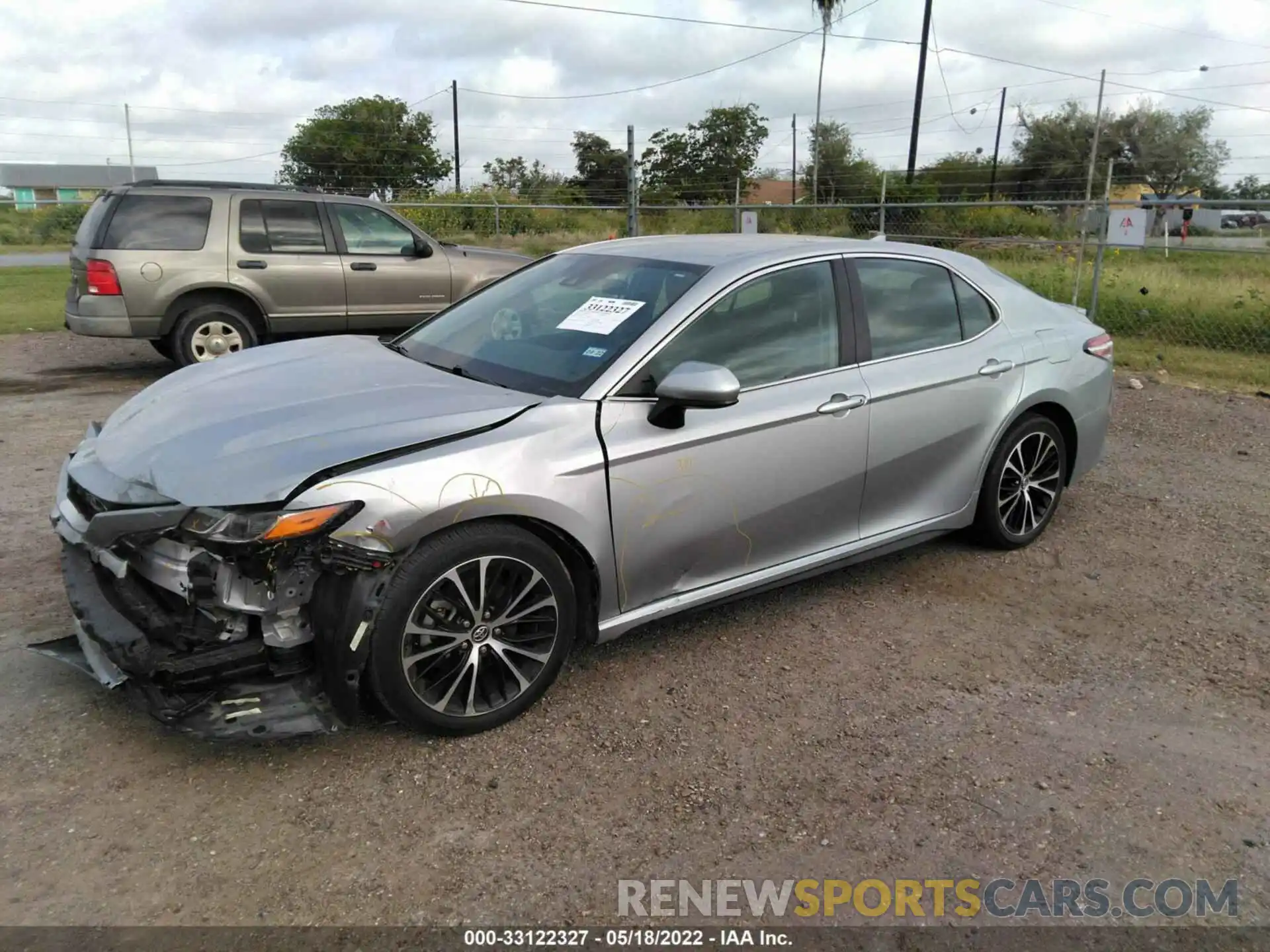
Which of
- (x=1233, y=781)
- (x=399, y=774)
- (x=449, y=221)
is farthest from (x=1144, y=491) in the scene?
(x=449, y=221)

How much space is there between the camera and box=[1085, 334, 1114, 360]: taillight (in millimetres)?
4984

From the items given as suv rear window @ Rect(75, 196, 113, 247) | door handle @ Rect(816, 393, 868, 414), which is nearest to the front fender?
door handle @ Rect(816, 393, 868, 414)

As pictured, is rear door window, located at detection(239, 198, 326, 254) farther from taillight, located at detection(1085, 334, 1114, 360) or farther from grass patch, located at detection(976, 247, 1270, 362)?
grass patch, located at detection(976, 247, 1270, 362)

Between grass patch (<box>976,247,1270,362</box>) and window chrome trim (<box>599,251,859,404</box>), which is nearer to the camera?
window chrome trim (<box>599,251,859,404</box>)

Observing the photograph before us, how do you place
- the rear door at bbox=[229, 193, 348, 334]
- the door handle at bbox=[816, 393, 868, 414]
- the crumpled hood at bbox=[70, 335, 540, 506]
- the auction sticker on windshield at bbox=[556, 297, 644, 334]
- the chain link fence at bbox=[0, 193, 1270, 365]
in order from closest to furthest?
the crumpled hood at bbox=[70, 335, 540, 506], the auction sticker on windshield at bbox=[556, 297, 644, 334], the door handle at bbox=[816, 393, 868, 414], the rear door at bbox=[229, 193, 348, 334], the chain link fence at bbox=[0, 193, 1270, 365]

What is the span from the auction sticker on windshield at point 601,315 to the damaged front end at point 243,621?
1.31 m

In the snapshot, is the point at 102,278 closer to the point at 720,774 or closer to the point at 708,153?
the point at 720,774

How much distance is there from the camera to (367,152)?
152ft

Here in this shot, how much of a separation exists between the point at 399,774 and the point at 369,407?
1.23m

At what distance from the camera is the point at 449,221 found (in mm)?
19797

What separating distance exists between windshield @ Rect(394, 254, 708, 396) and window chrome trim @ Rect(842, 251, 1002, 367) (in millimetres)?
838

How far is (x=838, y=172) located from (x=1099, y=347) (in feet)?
125

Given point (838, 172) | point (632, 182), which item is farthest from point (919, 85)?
point (632, 182)

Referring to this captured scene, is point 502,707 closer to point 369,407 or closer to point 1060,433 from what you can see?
point 369,407
